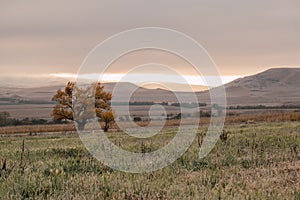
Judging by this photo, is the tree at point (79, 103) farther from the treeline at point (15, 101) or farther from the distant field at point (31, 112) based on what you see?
the treeline at point (15, 101)

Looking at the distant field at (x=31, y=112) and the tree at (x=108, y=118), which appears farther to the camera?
the distant field at (x=31, y=112)

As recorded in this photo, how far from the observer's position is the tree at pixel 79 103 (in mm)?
56406

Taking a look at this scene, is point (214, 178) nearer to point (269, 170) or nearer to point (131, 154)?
point (269, 170)

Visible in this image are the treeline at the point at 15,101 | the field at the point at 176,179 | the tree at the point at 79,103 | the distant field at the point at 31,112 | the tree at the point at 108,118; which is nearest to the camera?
the field at the point at 176,179

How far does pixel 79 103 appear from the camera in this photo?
188 ft

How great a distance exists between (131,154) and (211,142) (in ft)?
11.3

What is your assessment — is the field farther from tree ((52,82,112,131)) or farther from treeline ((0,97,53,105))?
treeline ((0,97,53,105))

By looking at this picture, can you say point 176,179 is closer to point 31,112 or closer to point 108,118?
point 108,118

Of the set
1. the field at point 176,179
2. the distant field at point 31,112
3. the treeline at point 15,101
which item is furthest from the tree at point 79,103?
the treeline at point 15,101

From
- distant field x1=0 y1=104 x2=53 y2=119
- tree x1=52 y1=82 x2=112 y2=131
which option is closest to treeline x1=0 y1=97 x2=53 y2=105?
distant field x1=0 y1=104 x2=53 y2=119

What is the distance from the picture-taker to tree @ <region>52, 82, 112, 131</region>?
5641 cm

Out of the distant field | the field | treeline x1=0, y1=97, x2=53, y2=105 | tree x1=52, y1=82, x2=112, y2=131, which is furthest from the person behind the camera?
treeline x1=0, y1=97, x2=53, y2=105

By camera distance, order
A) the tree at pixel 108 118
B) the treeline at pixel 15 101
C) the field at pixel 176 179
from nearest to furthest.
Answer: the field at pixel 176 179 → the tree at pixel 108 118 → the treeline at pixel 15 101

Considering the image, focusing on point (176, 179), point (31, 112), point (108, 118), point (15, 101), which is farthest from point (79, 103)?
point (15, 101)
